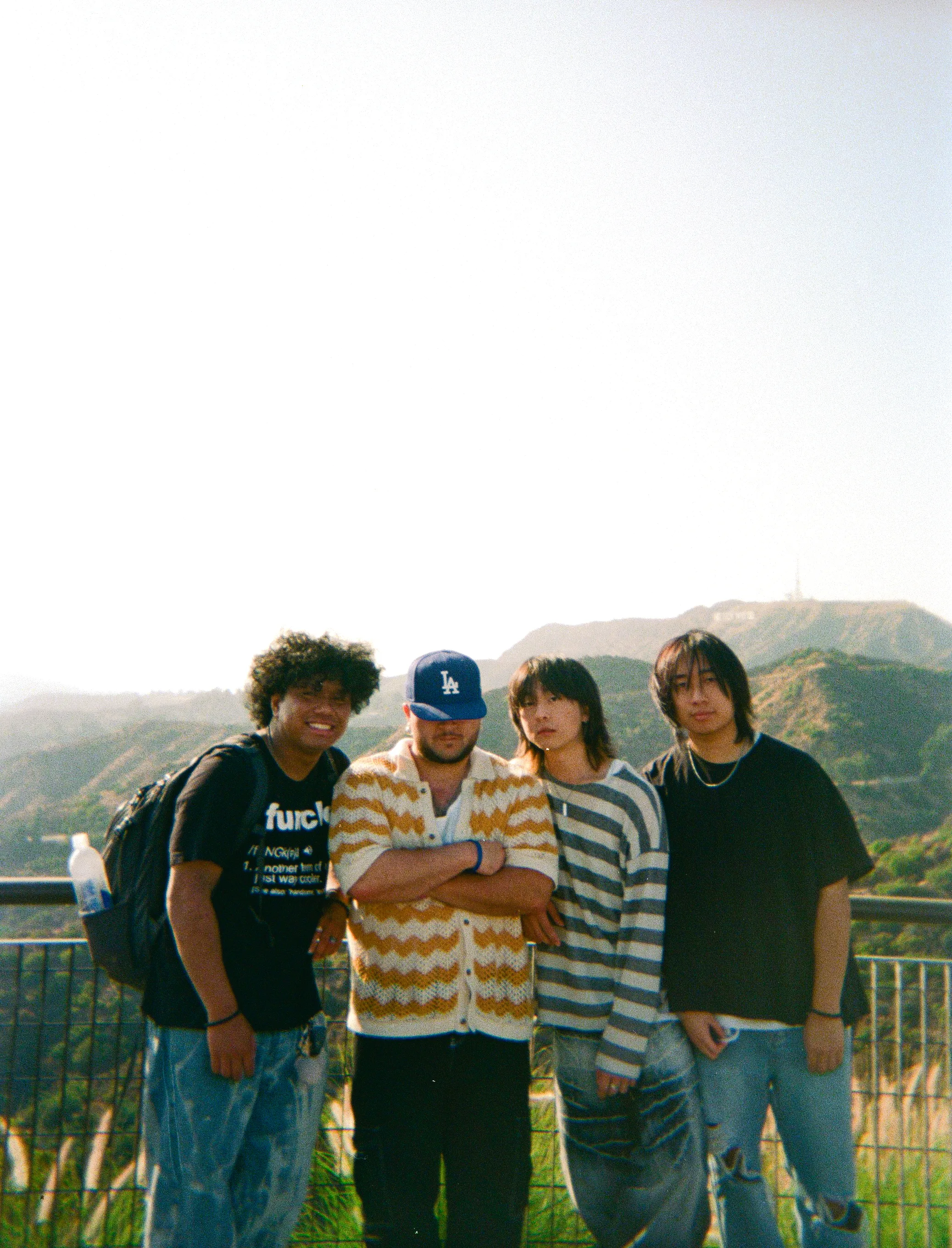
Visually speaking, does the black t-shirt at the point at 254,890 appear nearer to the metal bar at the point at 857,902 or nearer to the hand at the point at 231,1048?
the hand at the point at 231,1048

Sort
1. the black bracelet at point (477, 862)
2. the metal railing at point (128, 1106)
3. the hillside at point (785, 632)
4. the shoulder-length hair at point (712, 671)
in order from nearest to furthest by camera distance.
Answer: the black bracelet at point (477, 862), the shoulder-length hair at point (712, 671), the metal railing at point (128, 1106), the hillside at point (785, 632)

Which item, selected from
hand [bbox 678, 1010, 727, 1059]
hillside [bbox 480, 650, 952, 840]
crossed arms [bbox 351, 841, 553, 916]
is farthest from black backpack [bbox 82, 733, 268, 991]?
hillside [bbox 480, 650, 952, 840]

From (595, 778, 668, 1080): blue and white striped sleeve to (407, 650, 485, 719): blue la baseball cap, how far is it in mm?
469

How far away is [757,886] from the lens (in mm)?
2211

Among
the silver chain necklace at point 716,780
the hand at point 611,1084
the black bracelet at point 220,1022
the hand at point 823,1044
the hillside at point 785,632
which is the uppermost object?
the hillside at point 785,632

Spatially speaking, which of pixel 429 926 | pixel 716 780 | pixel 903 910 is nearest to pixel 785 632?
pixel 903 910

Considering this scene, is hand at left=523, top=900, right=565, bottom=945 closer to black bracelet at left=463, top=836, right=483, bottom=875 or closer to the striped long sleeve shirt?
the striped long sleeve shirt

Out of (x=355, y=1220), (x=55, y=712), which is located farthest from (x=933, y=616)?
(x=355, y=1220)

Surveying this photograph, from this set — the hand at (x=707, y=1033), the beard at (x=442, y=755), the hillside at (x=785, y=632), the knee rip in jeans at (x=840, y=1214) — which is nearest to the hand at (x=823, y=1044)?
the hand at (x=707, y=1033)

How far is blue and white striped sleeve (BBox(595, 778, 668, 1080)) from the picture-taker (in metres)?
2.07

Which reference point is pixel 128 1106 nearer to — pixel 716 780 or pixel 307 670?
pixel 307 670

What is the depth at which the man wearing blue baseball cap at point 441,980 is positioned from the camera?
6.70 ft

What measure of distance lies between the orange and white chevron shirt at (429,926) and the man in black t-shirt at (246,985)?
0.12 m

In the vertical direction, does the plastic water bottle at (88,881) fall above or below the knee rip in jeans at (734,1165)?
above
